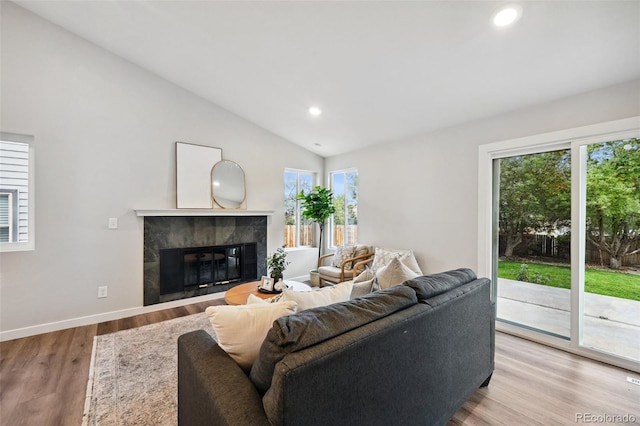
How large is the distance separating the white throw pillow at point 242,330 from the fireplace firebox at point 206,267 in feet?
9.64

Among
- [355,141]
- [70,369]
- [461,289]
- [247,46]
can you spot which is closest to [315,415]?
[461,289]

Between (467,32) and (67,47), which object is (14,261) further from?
(467,32)

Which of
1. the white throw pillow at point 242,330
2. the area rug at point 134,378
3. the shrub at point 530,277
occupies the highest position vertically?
the white throw pillow at point 242,330

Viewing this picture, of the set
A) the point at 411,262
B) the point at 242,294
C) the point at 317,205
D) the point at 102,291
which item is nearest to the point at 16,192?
the point at 102,291

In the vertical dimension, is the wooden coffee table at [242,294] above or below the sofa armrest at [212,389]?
below

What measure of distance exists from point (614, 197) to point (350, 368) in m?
3.04

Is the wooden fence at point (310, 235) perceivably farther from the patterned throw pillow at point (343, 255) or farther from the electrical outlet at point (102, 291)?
the electrical outlet at point (102, 291)

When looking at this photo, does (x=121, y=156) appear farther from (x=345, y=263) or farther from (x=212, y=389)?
(x=212, y=389)

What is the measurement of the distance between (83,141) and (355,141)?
368cm

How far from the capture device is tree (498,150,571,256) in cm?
274

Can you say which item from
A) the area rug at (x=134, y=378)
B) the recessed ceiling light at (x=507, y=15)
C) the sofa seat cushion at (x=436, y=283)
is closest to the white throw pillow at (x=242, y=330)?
the sofa seat cushion at (x=436, y=283)

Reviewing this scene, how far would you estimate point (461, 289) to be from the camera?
5.79 ft

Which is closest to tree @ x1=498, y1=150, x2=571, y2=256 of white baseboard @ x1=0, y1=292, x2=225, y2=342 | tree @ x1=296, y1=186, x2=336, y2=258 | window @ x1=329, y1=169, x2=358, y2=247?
window @ x1=329, y1=169, x2=358, y2=247

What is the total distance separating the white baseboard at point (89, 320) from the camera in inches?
113
